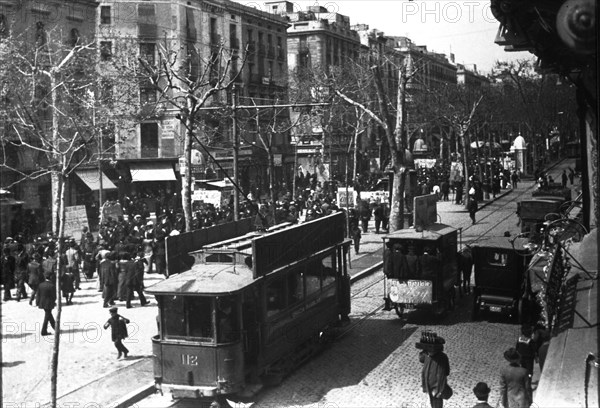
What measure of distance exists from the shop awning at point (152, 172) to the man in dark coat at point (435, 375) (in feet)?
134

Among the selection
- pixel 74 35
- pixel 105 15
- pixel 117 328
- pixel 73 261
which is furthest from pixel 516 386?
pixel 105 15

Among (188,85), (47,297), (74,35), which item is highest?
(74,35)

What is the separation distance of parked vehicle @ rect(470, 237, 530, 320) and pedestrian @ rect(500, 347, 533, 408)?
716 centimetres

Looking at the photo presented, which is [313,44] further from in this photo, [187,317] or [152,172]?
[187,317]

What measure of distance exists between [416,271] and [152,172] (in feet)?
119

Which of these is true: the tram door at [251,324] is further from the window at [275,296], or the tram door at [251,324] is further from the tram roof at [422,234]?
the tram roof at [422,234]

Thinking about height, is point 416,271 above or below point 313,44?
below

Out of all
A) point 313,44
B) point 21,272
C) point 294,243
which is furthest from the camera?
point 313,44

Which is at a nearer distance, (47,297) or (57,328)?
(57,328)

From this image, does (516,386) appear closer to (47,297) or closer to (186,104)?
(47,297)

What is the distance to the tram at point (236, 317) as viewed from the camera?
1287cm

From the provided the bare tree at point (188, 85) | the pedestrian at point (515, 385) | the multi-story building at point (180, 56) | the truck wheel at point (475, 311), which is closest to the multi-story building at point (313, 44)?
the multi-story building at point (180, 56)

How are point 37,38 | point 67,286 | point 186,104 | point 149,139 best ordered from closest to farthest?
1. point 67,286
2. point 186,104
3. point 37,38
4. point 149,139

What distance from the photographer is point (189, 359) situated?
42.4ft
